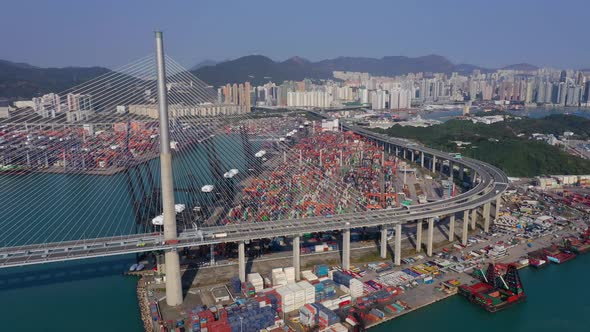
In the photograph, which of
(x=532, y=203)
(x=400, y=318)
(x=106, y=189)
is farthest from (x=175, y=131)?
(x=532, y=203)

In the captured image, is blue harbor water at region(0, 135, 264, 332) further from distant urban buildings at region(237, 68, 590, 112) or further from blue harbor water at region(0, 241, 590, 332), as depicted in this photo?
distant urban buildings at region(237, 68, 590, 112)

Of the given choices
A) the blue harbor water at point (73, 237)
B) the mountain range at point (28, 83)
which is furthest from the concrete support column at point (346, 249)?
the mountain range at point (28, 83)

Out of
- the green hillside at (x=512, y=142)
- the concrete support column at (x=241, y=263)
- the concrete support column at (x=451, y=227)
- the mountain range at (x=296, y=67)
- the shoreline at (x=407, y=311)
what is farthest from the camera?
the mountain range at (x=296, y=67)

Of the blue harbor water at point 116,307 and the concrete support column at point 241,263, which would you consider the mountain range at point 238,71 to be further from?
the concrete support column at point 241,263

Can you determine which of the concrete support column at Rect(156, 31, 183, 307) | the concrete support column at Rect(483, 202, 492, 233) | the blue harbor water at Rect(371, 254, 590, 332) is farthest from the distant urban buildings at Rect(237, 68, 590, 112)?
the blue harbor water at Rect(371, 254, 590, 332)

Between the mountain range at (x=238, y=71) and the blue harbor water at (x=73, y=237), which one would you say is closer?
the blue harbor water at (x=73, y=237)

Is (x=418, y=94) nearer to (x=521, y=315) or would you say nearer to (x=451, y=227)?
(x=451, y=227)
